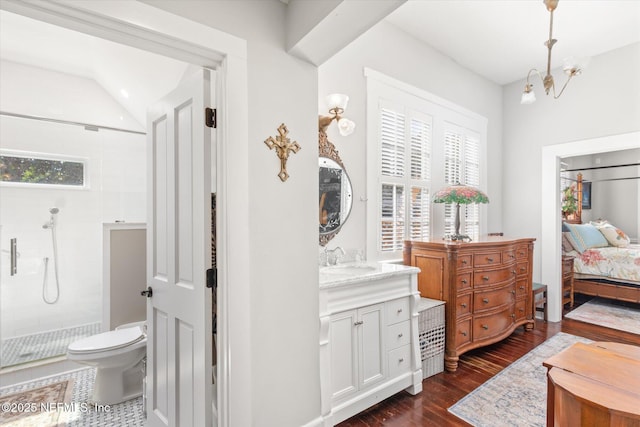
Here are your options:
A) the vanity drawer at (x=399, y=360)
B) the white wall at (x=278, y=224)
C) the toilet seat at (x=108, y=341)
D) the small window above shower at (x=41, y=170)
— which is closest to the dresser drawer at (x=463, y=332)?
the vanity drawer at (x=399, y=360)

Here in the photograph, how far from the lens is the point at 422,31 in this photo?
10.3 ft

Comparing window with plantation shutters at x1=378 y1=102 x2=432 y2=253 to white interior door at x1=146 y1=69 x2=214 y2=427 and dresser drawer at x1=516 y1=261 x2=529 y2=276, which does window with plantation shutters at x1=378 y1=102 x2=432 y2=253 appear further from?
white interior door at x1=146 y1=69 x2=214 y2=427

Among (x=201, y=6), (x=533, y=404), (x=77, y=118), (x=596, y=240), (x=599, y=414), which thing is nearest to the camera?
(x=599, y=414)

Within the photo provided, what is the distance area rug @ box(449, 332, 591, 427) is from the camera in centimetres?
195

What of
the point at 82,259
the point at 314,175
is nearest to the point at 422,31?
the point at 314,175

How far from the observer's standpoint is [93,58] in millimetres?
2883

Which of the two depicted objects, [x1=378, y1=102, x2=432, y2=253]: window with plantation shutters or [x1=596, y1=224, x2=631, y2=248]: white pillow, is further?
[x1=596, y1=224, x2=631, y2=248]: white pillow

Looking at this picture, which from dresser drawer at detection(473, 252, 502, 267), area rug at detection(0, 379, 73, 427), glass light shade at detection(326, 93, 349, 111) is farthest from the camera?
dresser drawer at detection(473, 252, 502, 267)

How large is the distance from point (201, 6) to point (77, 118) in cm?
292

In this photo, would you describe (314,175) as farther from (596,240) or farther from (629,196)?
(629,196)

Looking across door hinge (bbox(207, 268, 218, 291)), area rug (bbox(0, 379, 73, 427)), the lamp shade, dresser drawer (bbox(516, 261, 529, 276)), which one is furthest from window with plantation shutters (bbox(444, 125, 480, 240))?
area rug (bbox(0, 379, 73, 427))

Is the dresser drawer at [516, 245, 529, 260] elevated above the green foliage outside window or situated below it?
below

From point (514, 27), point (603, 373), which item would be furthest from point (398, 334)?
point (514, 27)

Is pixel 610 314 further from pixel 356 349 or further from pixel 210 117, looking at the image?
pixel 210 117
